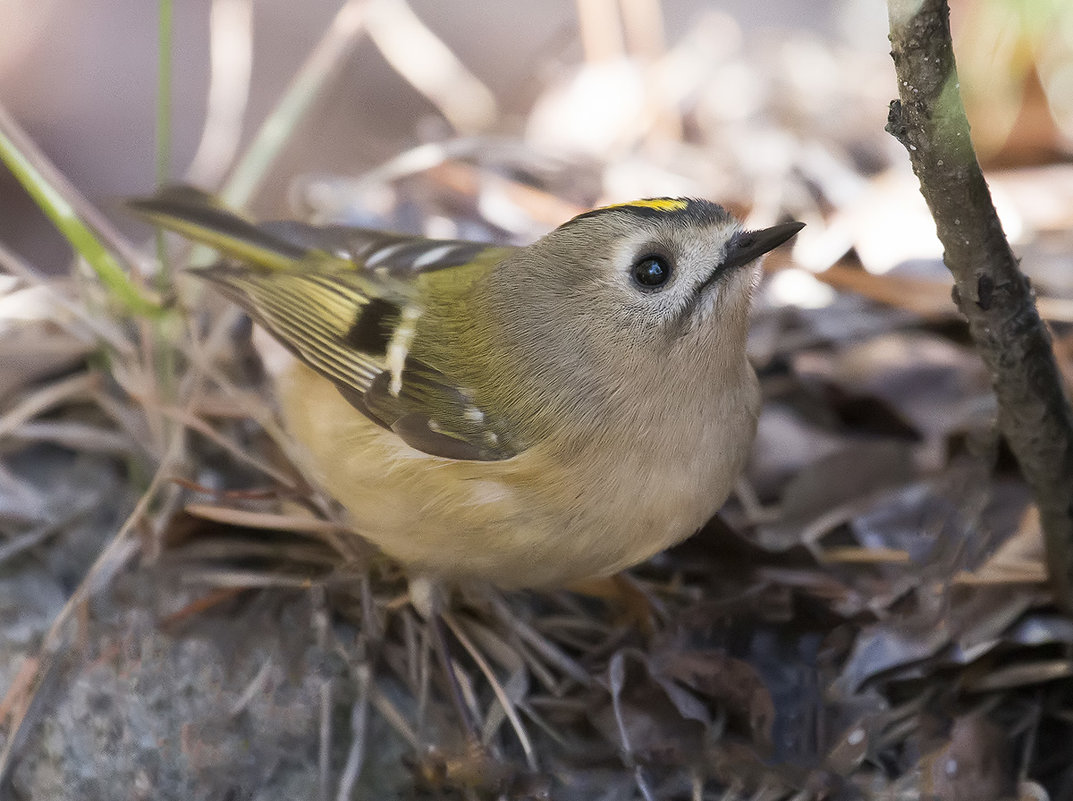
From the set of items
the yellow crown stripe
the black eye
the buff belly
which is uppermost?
the yellow crown stripe

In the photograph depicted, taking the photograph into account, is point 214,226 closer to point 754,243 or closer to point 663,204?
point 663,204

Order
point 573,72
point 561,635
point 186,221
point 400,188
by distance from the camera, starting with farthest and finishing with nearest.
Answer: point 573,72
point 400,188
point 186,221
point 561,635

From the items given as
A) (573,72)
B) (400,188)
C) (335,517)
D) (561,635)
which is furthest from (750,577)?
(573,72)

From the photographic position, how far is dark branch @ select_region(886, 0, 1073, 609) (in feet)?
4.01

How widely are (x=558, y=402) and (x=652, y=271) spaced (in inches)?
9.4

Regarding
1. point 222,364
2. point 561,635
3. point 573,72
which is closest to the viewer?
point 561,635

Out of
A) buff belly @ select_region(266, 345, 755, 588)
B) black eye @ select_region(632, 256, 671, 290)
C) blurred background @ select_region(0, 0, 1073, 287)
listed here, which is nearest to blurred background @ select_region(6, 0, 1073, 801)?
blurred background @ select_region(0, 0, 1073, 287)

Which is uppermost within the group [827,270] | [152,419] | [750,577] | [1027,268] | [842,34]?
[842,34]

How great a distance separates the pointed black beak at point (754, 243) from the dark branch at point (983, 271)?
220 mm

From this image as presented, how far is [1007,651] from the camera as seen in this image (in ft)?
5.51

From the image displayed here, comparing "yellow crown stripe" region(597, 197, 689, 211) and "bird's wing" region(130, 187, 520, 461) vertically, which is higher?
"yellow crown stripe" region(597, 197, 689, 211)

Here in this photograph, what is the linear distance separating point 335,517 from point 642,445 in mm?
599

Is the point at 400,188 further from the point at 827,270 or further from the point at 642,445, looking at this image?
the point at 642,445

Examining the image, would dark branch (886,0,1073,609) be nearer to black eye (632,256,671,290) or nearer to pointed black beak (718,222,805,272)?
pointed black beak (718,222,805,272)
